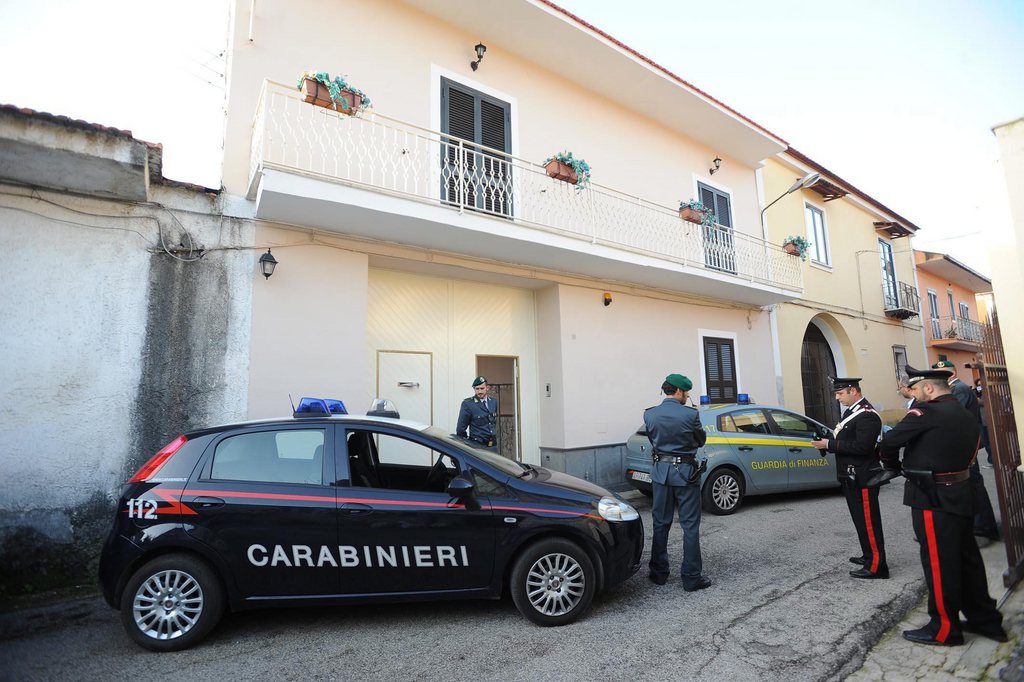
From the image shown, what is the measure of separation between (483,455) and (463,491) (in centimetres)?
60

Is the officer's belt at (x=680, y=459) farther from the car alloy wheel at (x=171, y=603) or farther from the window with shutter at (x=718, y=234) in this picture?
the window with shutter at (x=718, y=234)

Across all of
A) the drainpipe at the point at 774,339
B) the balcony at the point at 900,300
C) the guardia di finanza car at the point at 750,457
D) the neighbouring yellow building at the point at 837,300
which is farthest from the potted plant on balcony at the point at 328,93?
the balcony at the point at 900,300

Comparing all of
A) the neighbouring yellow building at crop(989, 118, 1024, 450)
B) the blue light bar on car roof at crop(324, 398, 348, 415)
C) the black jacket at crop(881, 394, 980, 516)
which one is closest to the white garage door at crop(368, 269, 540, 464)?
the blue light bar on car roof at crop(324, 398, 348, 415)

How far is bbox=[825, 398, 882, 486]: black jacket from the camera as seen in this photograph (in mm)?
4629

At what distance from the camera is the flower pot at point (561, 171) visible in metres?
7.93

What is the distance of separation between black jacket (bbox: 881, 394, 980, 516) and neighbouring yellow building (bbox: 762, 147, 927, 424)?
950 centimetres

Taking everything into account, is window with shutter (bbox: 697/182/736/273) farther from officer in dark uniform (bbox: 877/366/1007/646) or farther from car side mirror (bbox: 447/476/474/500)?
car side mirror (bbox: 447/476/474/500)

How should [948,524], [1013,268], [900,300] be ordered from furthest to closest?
[900,300]
[1013,268]
[948,524]

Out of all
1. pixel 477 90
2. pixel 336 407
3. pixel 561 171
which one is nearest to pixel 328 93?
pixel 477 90

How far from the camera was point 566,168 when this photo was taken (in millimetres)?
8016

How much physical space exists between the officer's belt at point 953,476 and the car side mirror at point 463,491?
3.10 meters

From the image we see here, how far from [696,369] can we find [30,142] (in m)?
10.5

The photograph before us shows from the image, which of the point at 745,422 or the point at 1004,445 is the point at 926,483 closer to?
the point at 1004,445

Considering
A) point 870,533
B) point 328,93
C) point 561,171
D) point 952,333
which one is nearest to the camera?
point 870,533
